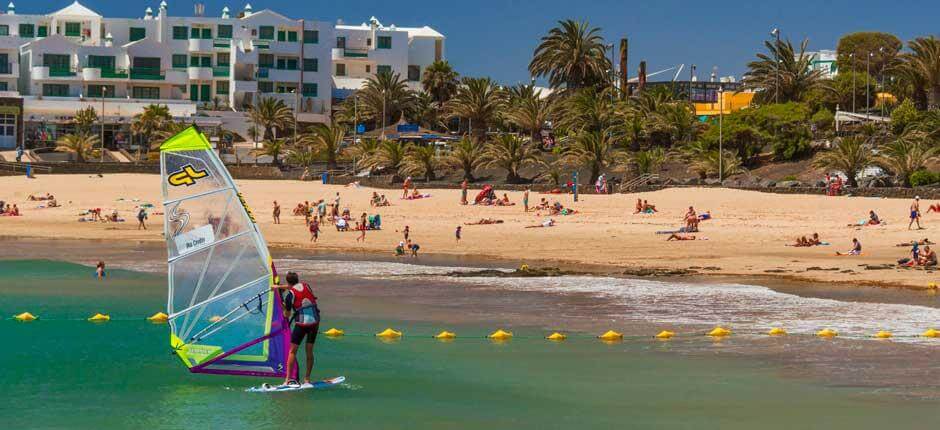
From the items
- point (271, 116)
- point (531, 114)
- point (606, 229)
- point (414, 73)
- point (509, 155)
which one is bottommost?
point (606, 229)

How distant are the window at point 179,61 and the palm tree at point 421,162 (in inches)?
1427

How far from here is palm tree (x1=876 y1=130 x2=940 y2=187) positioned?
48.2 metres

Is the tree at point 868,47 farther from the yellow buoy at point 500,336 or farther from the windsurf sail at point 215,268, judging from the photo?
the windsurf sail at point 215,268

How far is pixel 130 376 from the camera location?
17094 mm

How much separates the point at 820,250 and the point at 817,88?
41.8 m

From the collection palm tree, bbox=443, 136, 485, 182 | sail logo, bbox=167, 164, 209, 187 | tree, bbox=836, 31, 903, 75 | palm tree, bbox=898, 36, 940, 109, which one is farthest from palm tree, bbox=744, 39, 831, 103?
sail logo, bbox=167, 164, 209, 187

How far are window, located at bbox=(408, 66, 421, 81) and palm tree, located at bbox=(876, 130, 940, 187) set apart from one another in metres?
58.1

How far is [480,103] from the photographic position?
Answer: 7450 cm

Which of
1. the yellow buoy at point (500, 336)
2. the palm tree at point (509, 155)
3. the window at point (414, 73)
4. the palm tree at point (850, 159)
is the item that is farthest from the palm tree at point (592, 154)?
the window at point (414, 73)

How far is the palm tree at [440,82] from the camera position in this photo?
307ft

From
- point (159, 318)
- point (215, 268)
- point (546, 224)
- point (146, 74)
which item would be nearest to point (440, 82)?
point (146, 74)

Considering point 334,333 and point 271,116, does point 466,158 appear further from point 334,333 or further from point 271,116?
point 334,333

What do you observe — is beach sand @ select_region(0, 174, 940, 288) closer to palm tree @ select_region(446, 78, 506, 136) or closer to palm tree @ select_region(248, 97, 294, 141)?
palm tree @ select_region(446, 78, 506, 136)

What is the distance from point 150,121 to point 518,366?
66713mm
